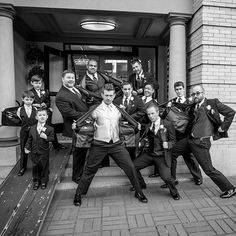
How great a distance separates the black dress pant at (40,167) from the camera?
4.00 meters

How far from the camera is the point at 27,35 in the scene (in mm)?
7809

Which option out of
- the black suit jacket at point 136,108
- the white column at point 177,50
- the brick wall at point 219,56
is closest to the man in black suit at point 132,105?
the black suit jacket at point 136,108

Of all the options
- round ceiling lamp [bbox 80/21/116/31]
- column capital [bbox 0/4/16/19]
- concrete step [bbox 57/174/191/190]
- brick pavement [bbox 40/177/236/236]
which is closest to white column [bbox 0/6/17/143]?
column capital [bbox 0/4/16/19]

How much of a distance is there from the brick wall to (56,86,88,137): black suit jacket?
2587mm

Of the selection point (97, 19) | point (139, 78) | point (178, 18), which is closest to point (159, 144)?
point (139, 78)

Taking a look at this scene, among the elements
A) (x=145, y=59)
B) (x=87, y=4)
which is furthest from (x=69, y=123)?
(x=145, y=59)

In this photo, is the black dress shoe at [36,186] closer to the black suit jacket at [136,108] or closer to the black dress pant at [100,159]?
the black dress pant at [100,159]

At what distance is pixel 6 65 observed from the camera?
5.12 meters

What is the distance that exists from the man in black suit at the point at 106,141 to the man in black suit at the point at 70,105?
0.47 m

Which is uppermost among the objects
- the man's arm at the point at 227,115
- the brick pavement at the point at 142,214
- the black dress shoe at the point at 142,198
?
the man's arm at the point at 227,115

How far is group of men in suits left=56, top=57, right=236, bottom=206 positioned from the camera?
379 centimetres

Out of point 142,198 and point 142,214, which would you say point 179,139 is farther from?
point 142,214

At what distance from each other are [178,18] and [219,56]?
1.22 metres

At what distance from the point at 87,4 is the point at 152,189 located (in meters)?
3.90
